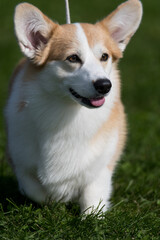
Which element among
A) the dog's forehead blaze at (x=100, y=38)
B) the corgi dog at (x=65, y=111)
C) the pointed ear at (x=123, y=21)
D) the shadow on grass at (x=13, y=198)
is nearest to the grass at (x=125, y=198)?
the shadow on grass at (x=13, y=198)

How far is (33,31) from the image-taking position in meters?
3.45

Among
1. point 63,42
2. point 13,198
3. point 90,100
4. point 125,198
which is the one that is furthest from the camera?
point 125,198

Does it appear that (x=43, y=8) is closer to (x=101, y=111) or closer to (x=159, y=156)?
(x=159, y=156)

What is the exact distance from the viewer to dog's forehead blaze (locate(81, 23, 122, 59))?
337cm

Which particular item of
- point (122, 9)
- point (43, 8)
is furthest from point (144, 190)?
point (43, 8)

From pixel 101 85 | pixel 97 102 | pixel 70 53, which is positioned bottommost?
pixel 97 102

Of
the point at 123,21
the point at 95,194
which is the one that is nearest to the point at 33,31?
the point at 123,21

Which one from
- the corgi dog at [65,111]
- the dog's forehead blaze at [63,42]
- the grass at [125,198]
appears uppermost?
the dog's forehead blaze at [63,42]

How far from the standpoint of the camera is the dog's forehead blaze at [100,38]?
133 inches

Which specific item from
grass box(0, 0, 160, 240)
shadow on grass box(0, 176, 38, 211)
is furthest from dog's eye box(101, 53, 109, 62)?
shadow on grass box(0, 176, 38, 211)

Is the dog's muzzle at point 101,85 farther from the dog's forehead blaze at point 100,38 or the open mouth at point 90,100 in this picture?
the dog's forehead blaze at point 100,38

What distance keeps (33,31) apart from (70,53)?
403 millimetres

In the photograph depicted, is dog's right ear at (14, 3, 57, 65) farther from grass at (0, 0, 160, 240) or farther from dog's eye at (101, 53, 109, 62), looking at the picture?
grass at (0, 0, 160, 240)

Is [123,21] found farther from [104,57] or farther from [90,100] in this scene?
[90,100]
